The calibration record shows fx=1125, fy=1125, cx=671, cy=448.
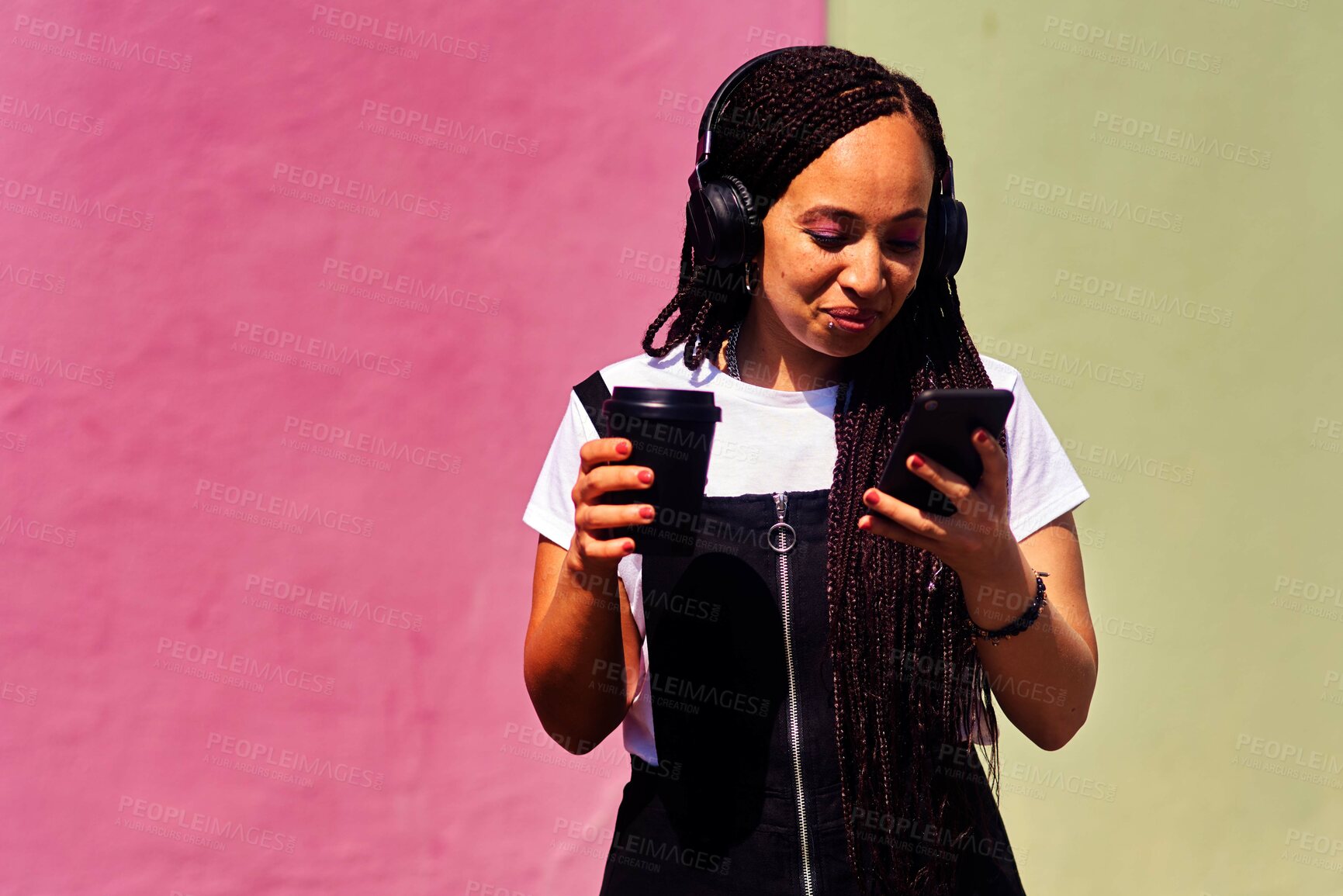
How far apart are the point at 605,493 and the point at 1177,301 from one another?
2.10 meters

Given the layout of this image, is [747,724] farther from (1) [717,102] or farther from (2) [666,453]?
(1) [717,102]

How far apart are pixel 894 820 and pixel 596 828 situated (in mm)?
1478

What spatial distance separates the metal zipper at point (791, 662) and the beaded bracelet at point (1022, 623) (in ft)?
0.79

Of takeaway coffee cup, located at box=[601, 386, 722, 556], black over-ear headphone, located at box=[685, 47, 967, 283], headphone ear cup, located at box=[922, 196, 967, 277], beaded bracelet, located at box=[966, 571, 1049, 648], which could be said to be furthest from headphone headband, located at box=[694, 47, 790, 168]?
beaded bracelet, located at box=[966, 571, 1049, 648]

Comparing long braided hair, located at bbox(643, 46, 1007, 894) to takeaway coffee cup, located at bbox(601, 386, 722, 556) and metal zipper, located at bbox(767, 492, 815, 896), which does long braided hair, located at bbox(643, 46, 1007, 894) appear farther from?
takeaway coffee cup, located at bbox(601, 386, 722, 556)

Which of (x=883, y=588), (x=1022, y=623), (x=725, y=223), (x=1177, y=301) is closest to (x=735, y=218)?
(x=725, y=223)

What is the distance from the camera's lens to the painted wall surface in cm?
283

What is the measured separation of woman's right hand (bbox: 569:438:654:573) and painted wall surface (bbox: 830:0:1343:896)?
5.96 feet

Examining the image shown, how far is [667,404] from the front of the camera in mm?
1235

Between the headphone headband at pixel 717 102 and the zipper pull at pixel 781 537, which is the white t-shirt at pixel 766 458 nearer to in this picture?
the zipper pull at pixel 781 537

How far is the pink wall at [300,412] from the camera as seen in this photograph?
2441mm

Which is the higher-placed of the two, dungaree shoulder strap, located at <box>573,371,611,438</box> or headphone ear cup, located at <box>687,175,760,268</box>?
headphone ear cup, located at <box>687,175,760,268</box>

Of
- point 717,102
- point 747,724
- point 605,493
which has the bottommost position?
point 747,724

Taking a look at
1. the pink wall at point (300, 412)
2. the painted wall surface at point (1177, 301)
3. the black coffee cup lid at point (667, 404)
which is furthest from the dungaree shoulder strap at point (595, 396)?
the painted wall surface at point (1177, 301)
